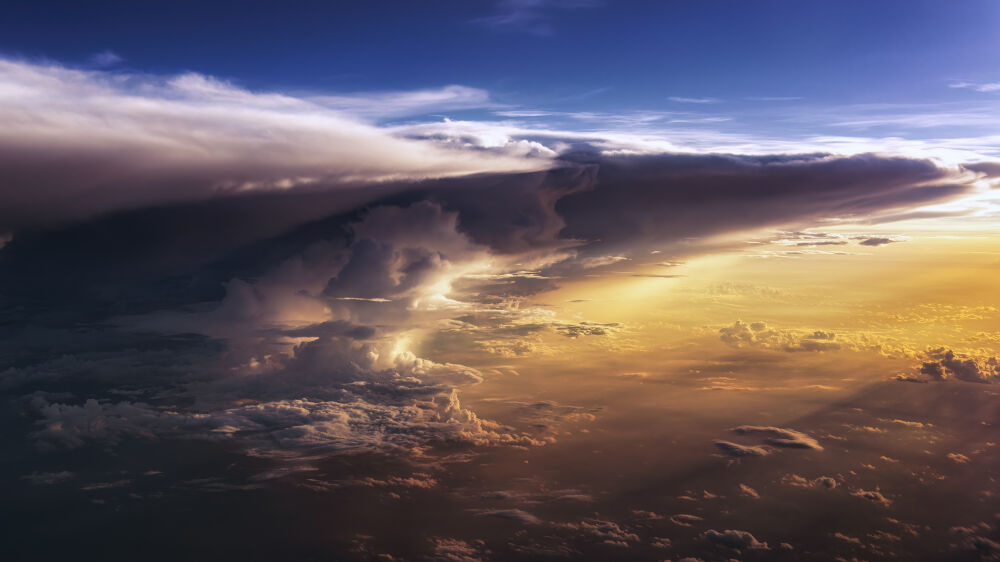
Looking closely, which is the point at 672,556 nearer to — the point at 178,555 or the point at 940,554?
the point at 940,554

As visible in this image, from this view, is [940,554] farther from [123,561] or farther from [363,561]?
[123,561]

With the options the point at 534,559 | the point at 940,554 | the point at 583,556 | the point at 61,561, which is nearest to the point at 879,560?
the point at 940,554

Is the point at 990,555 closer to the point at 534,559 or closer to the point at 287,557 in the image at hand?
the point at 534,559

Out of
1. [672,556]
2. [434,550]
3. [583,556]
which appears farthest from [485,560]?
[672,556]

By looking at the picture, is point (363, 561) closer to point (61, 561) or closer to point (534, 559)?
point (534, 559)

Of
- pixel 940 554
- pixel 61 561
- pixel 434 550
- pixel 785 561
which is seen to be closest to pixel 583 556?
pixel 434 550
